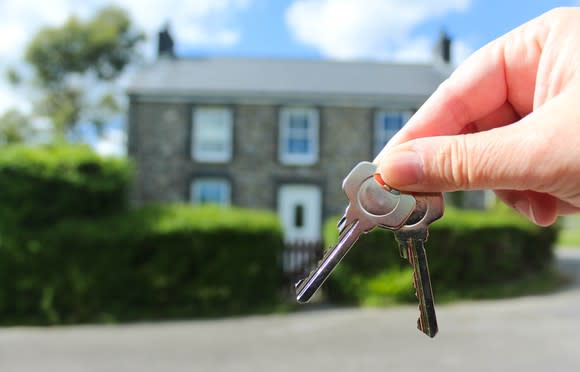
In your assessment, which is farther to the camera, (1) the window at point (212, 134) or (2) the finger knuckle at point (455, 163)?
(1) the window at point (212, 134)

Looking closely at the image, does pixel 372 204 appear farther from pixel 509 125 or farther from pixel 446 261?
pixel 446 261

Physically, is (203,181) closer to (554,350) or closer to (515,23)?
(554,350)

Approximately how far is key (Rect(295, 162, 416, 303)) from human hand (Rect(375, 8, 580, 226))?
0.04 m

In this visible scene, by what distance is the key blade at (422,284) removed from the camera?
1.18 m

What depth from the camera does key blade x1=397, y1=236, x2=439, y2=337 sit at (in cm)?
118

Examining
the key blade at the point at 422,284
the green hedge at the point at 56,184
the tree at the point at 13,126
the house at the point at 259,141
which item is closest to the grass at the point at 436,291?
the green hedge at the point at 56,184

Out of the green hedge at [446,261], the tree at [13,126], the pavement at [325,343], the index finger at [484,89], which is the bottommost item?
the pavement at [325,343]

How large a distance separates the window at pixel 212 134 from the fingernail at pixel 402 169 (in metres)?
14.8

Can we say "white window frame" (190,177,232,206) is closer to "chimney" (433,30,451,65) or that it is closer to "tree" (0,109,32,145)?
"chimney" (433,30,451,65)

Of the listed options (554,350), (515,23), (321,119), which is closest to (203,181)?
(321,119)

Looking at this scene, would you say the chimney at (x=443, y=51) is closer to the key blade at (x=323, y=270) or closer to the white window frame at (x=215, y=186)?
the white window frame at (x=215, y=186)

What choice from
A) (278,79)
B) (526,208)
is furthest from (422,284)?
(278,79)

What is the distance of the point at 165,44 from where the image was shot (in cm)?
1764

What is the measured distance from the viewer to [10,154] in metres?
8.80
